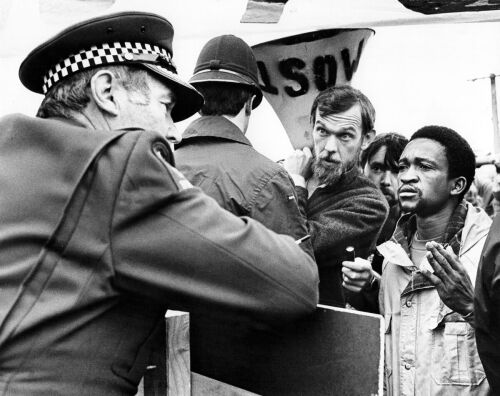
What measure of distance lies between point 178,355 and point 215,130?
42.1 inches

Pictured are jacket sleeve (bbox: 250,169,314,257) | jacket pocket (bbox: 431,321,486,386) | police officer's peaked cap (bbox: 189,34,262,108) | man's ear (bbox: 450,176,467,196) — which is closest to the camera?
jacket sleeve (bbox: 250,169,314,257)

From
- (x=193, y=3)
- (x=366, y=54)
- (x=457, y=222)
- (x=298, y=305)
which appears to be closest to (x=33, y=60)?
(x=298, y=305)

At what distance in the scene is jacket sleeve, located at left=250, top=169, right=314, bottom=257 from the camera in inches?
92.8

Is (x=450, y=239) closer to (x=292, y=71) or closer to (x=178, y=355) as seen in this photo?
(x=292, y=71)

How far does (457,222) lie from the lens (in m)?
2.84

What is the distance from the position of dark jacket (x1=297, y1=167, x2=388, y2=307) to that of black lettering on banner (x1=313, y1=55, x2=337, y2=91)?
0.55 meters

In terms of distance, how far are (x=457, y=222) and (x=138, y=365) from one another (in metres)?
1.76

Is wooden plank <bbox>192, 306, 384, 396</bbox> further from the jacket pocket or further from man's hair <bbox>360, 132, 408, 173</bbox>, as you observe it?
man's hair <bbox>360, 132, 408, 173</bbox>

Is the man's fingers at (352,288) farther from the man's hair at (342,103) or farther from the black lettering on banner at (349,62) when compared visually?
the black lettering on banner at (349,62)

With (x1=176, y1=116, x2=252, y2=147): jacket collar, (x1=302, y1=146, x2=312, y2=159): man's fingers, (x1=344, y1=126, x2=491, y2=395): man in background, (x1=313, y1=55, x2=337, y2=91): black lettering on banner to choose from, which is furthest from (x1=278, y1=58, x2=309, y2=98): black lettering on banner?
(x1=176, y1=116, x2=252, y2=147): jacket collar

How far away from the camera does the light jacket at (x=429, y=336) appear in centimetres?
259

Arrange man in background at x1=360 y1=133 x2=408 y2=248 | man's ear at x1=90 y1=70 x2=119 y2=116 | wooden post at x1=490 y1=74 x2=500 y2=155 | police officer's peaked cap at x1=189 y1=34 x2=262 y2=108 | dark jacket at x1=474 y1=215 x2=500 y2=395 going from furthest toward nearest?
wooden post at x1=490 y1=74 x2=500 y2=155 < man in background at x1=360 y1=133 x2=408 y2=248 < police officer's peaked cap at x1=189 y1=34 x2=262 y2=108 < dark jacket at x1=474 y1=215 x2=500 y2=395 < man's ear at x1=90 y1=70 x2=119 y2=116

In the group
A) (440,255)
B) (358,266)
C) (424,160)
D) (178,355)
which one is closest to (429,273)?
(440,255)

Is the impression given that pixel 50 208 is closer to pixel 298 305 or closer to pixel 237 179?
pixel 298 305
